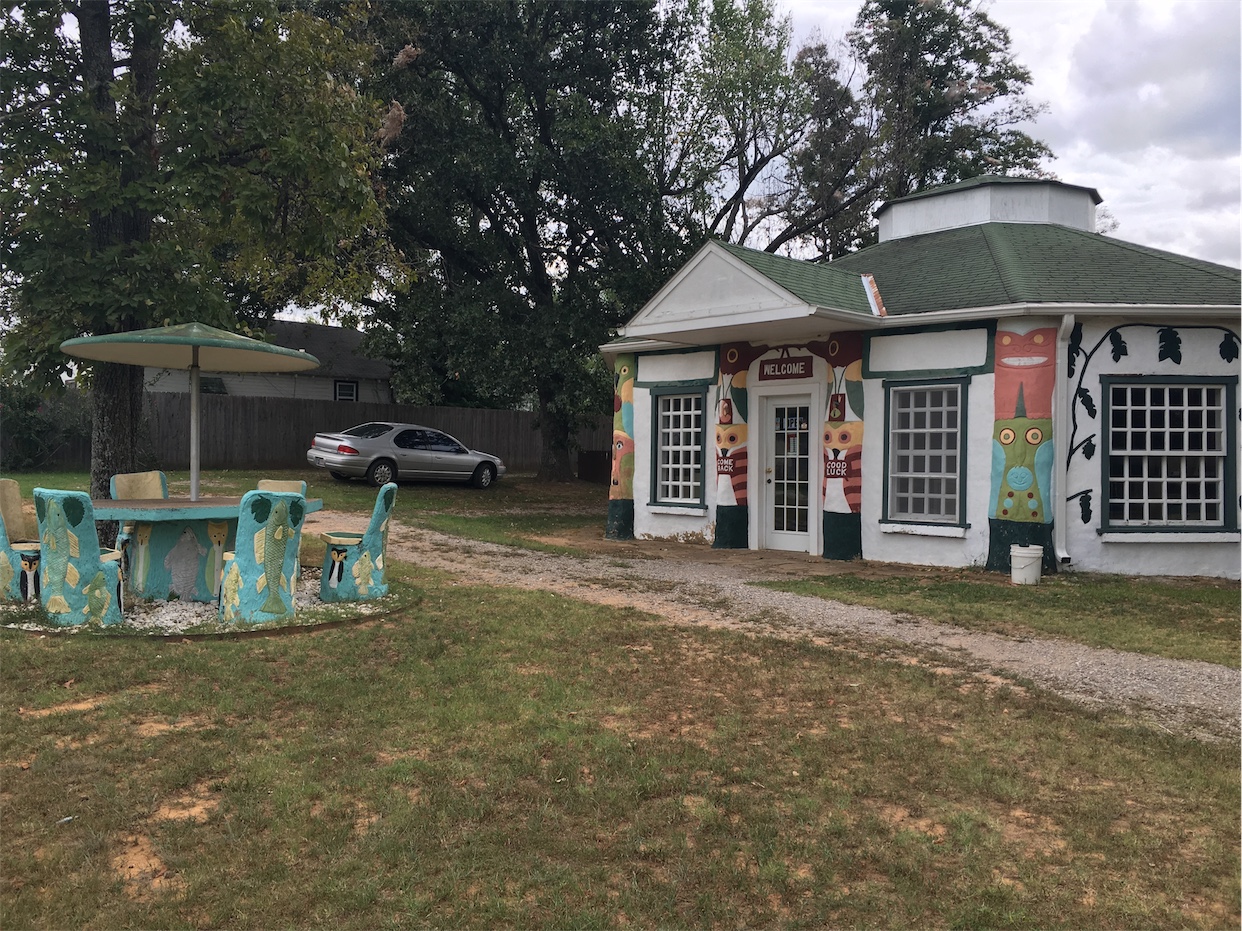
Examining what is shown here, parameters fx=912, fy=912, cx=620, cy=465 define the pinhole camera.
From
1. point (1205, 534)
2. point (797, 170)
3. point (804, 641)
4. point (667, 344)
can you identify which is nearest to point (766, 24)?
point (797, 170)

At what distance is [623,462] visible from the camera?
47.7 feet

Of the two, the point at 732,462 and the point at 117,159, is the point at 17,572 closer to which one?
the point at 117,159

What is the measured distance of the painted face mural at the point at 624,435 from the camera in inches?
571

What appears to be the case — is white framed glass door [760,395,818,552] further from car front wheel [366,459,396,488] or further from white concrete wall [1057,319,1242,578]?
car front wheel [366,459,396,488]

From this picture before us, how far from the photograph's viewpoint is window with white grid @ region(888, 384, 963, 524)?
37.1ft

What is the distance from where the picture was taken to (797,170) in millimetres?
23016

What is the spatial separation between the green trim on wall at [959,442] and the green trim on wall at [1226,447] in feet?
4.94

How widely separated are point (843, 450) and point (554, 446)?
1217cm

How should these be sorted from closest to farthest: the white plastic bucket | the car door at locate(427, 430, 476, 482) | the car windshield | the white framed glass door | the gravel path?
1. the gravel path
2. the white plastic bucket
3. the white framed glass door
4. the car windshield
5. the car door at locate(427, 430, 476, 482)

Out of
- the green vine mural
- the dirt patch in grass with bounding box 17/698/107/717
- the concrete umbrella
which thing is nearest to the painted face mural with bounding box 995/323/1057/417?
the green vine mural

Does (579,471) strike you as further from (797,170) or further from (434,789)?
(434,789)

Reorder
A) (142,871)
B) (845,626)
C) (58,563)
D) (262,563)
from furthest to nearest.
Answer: (845,626) → (262,563) → (58,563) → (142,871)

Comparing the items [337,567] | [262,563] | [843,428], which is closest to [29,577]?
[262,563]

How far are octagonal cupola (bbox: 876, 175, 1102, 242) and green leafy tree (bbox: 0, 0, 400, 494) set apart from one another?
905 cm
